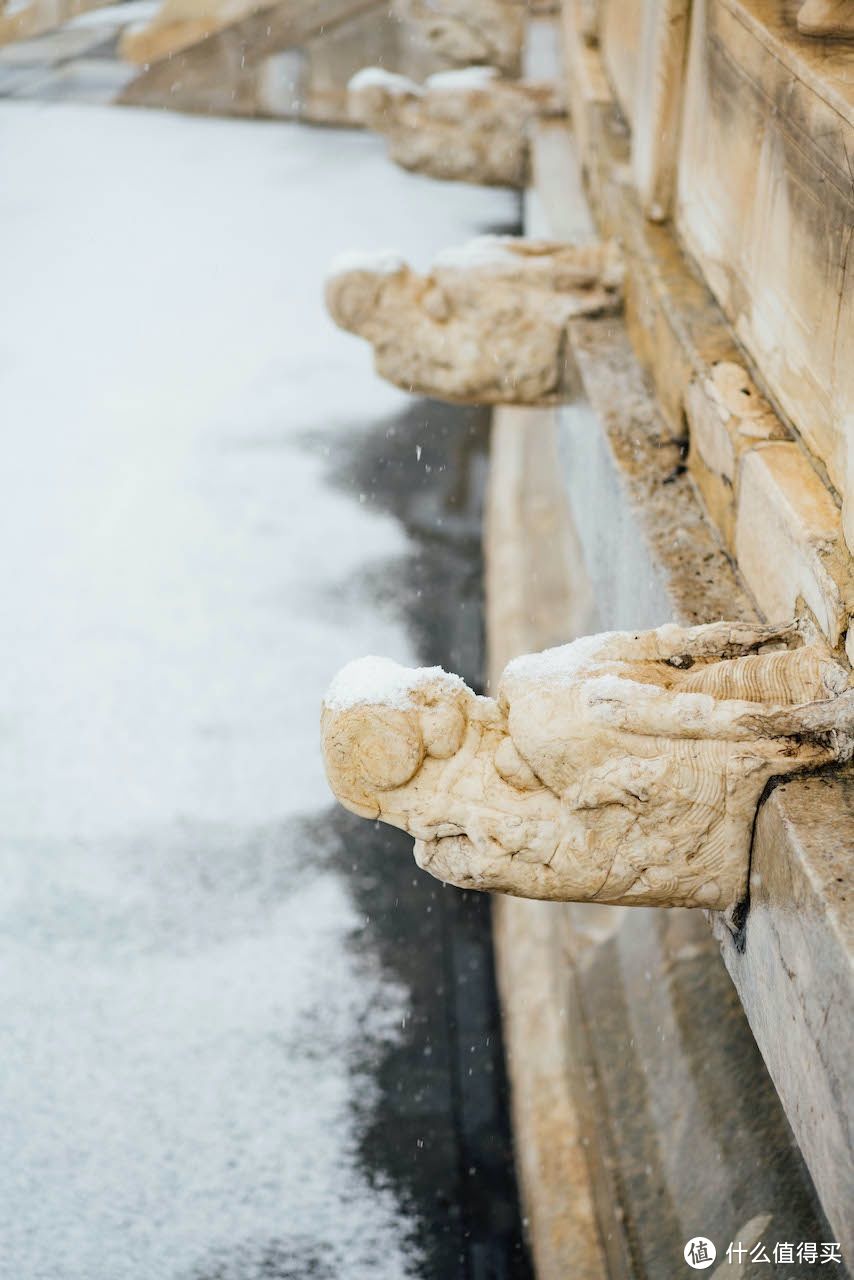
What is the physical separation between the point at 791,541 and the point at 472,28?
31.4 feet

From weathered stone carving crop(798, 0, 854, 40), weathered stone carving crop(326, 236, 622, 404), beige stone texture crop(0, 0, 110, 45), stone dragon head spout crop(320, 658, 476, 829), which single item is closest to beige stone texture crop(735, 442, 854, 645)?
stone dragon head spout crop(320, 658, 476, 829)

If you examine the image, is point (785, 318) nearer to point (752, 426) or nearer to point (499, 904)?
point (752, 426)

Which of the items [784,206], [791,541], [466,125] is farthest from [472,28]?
[791,541]

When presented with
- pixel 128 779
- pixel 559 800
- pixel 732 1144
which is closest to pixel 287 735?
pixel 128 779

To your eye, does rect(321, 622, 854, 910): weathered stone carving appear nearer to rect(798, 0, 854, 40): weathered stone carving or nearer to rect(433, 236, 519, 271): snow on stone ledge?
rect(798, 0, 854, 40): weathered stone carving

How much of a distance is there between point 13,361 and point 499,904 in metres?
5.15

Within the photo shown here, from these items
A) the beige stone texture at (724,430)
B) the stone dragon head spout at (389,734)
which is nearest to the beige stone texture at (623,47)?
the beige stone texture at (724,430)

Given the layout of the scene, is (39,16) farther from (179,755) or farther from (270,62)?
(179,755)

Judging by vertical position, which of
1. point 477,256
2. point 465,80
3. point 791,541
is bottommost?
point 465,80

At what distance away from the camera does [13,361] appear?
774 centimetres

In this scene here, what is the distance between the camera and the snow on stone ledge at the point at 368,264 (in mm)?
3975

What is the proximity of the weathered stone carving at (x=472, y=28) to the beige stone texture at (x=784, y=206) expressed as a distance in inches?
306

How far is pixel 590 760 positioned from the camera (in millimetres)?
1897

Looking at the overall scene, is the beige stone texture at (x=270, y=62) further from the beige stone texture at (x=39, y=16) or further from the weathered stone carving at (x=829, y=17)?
the weathered stone carving at (x=829, y=17)
